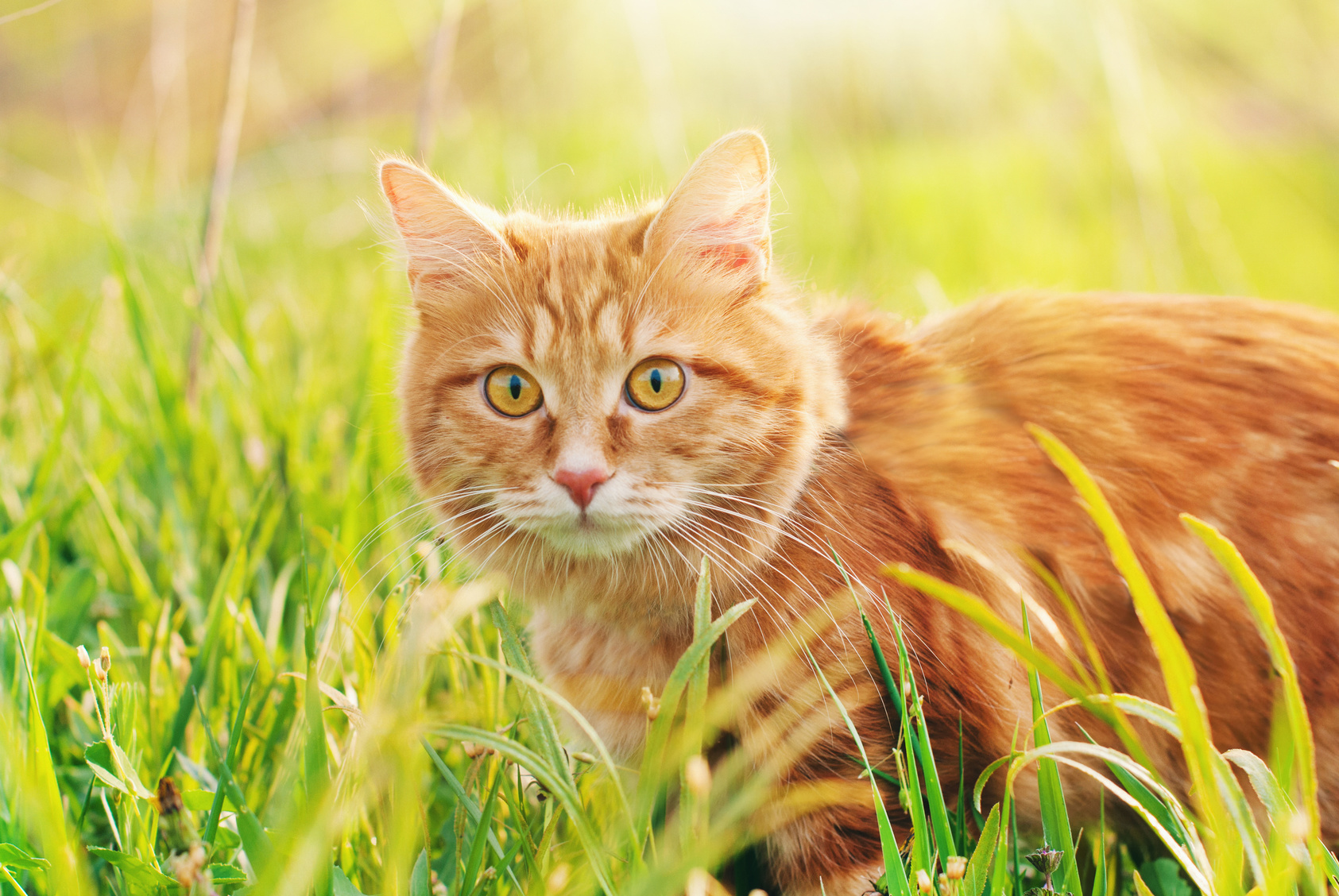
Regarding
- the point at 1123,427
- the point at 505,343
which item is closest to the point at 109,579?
the point at 505,343

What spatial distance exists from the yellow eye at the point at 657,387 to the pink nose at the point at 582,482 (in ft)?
0.51

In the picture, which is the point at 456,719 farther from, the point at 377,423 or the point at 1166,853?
the point at 1166,853

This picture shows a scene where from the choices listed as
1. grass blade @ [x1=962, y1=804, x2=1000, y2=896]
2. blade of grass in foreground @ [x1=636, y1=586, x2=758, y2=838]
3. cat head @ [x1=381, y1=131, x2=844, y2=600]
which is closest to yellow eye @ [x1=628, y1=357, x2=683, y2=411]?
cat head @ [x1=381, y1=131, x2=844, y2=600]

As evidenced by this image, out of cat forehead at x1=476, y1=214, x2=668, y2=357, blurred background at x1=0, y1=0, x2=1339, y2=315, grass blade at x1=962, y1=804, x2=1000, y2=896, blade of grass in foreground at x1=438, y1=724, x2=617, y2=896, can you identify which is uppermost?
blurred background at x1=0, y1=0, x2=1339, y2=315

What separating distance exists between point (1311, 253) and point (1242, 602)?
4.86 m

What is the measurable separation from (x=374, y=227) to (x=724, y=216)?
0.70 meters

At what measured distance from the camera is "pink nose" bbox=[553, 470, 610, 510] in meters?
1.19

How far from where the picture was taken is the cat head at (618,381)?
1238 millimetres

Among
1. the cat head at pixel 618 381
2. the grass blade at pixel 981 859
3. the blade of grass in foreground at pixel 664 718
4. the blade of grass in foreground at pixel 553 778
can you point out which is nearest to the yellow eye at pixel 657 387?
the cat head at pixel 618 381

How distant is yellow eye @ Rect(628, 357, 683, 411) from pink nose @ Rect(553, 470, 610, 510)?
0.51ft

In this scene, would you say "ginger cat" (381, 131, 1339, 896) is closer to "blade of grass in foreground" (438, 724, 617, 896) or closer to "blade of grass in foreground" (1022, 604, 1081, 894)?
"blade of grass in foreground" (1022, 604, 1081, 894)

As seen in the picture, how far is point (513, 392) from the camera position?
1358 millimetres

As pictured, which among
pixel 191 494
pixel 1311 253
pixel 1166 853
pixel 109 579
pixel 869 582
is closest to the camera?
pixel 869 582

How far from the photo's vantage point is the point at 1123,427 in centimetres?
127
